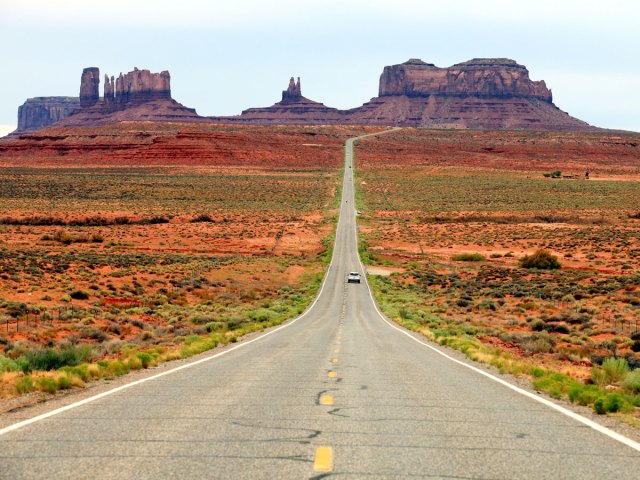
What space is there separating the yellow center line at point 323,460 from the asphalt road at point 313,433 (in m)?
0.02

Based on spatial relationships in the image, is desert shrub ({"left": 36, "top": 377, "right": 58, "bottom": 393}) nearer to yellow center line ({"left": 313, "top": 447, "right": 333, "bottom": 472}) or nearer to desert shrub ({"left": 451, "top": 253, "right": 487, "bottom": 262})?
yellow center line ({"left": 313, "top": 447, "right": 333, "bottom": 472})

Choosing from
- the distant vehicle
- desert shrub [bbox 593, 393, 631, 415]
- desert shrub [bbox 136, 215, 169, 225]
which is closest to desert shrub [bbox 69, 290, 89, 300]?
the distant vehicle

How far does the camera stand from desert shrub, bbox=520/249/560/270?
186 feet

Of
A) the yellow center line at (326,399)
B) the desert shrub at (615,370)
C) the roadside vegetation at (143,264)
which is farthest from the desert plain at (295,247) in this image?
the yellow center line at (326,399)

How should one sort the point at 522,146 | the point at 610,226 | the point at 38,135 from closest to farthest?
the point at 610,226, the point at 522,146, the point at 38,135

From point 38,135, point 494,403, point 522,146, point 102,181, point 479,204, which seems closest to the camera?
point 494,403

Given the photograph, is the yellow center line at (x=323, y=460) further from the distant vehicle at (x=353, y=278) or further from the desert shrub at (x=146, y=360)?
the distant vehicle at (x=353, y=278)

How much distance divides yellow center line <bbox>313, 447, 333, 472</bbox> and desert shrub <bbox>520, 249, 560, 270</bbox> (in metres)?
52.2

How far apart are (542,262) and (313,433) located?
52.2 meters

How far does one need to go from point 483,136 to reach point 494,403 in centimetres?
19575

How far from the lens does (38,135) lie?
19600 cm

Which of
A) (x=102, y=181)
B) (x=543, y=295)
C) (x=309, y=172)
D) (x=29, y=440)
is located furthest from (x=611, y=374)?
(x=309, y=172)

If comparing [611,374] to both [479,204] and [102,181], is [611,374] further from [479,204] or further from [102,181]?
[102,181]

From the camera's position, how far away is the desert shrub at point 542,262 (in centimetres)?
5662
